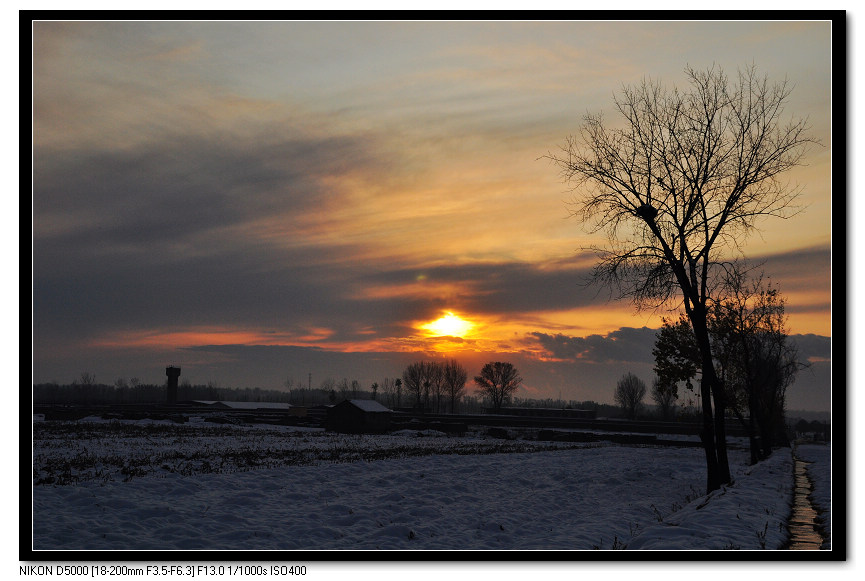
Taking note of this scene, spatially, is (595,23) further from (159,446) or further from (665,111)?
(159,446)

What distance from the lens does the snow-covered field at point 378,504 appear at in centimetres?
1295

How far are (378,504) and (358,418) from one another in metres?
47.7

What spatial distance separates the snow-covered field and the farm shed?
33.8m

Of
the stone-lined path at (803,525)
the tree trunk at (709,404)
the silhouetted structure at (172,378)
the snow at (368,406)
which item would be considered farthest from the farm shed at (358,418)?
the silhouetted structure at (172,378)

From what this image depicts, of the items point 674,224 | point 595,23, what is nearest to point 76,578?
point 595,23

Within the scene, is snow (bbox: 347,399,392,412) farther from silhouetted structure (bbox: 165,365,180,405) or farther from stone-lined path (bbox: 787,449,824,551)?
silhouetted structure (bbox: 165,365,180,405)

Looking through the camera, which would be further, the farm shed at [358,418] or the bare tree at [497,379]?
the bare tree at [497,379]

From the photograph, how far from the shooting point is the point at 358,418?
2564 inches

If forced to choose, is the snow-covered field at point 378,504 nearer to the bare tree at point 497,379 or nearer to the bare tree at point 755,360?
the bare tree at point 755,360

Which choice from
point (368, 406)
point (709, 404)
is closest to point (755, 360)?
point (709, 404)

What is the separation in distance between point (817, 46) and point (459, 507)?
15.0m

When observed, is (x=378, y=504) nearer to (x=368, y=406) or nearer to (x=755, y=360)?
(x=755, y=360)

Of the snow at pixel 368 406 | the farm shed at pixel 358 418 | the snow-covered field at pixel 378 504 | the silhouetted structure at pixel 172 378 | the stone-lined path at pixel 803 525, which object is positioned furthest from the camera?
the silhouetted structure at pixel 172 378

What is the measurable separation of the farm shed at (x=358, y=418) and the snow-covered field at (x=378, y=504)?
33.8 metres
